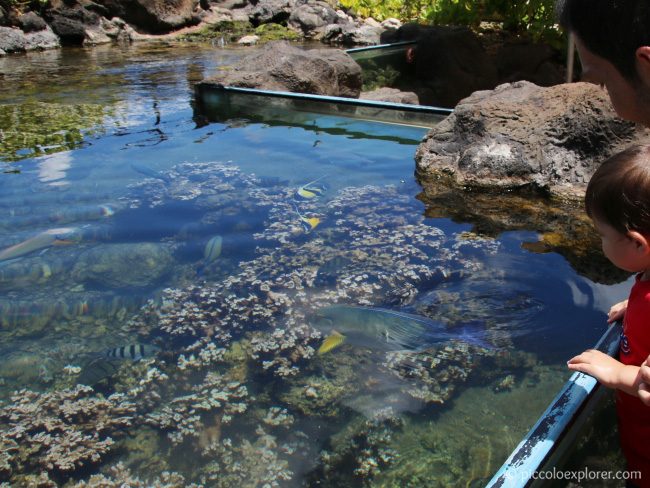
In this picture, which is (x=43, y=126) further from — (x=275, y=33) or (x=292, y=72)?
(x=275, y=33)

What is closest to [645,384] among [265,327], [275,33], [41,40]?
[265,327]

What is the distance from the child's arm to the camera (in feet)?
5.69

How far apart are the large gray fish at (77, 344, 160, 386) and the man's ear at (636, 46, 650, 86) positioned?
2.38m

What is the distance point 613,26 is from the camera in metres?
1.55

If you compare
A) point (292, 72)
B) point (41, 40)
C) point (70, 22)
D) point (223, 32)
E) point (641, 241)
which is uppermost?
point (70, 22)

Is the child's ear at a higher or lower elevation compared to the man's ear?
lower

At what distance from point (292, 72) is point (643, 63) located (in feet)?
24.0

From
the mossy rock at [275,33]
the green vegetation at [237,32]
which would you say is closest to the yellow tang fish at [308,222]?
the green vegetation at [237,32]

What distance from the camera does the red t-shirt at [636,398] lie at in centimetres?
180

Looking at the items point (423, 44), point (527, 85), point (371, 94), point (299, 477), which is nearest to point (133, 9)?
point (423, 44)

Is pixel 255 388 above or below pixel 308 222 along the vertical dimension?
below

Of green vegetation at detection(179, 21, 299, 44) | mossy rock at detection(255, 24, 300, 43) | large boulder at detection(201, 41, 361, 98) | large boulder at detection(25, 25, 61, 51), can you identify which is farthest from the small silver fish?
mossy rock at detection(255, 24, 300, 43)

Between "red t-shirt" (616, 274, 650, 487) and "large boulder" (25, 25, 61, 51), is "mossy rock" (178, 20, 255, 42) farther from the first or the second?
"red t-shirt" (616, 274, 650, 487)

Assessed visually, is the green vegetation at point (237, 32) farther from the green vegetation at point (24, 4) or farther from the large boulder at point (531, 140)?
the large boulder at point (531, 140)
